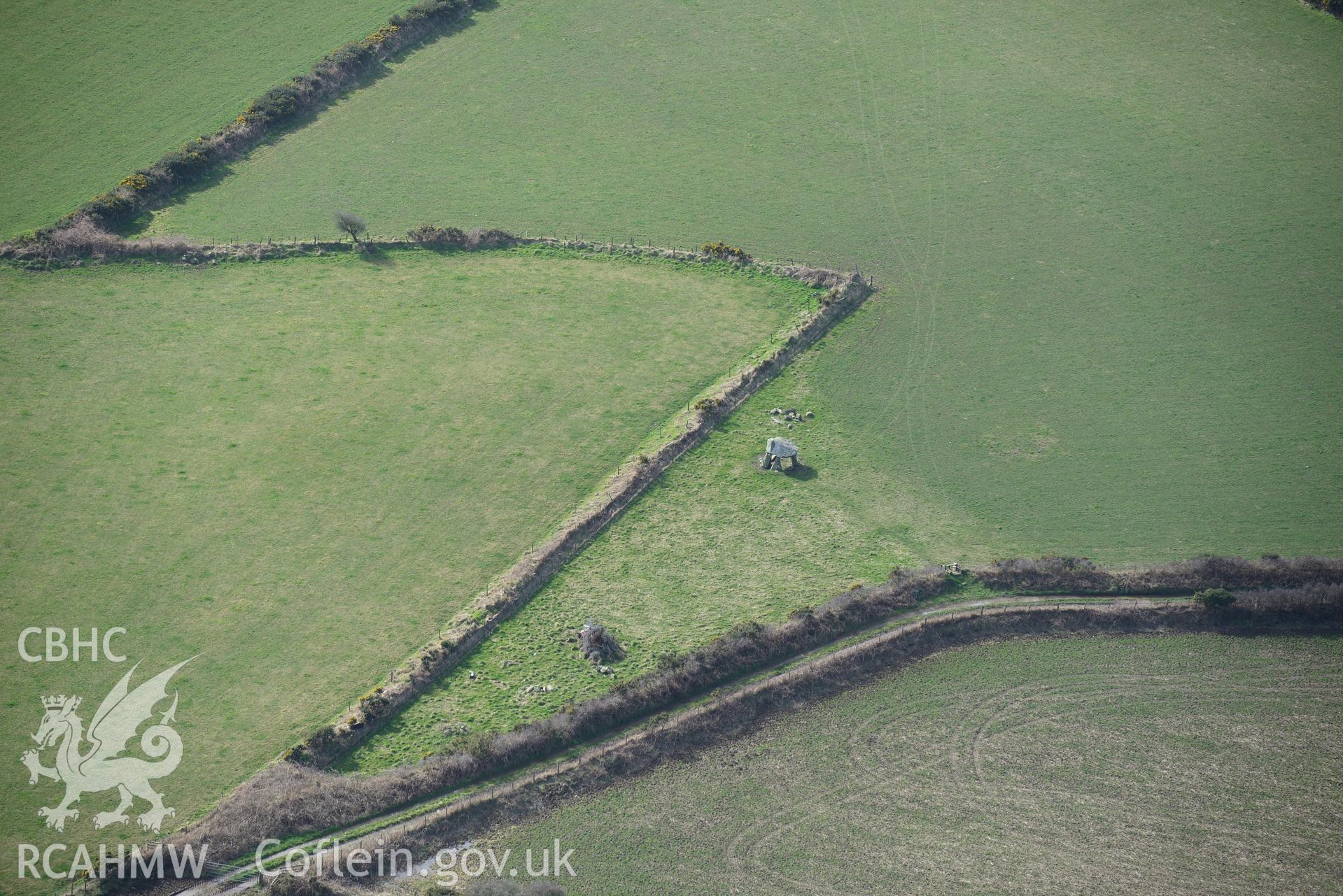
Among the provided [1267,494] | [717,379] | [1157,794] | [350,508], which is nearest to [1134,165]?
[1267,494]

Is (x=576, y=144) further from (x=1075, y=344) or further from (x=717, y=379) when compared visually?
(x=1075, y=344)

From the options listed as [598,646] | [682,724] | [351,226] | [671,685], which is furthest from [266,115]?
[682,724]

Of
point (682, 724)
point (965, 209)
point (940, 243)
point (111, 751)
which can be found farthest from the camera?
point (965, 209)

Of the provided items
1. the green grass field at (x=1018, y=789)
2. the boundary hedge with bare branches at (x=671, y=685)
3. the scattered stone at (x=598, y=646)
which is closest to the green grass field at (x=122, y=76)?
the boundary hedge with bare branches at (x=671, y=685)

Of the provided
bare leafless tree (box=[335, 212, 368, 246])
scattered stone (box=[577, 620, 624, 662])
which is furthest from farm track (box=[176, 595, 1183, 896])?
bare leafless tree (box=[335, 212, 368, 246])

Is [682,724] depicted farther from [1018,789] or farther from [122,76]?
[122,76]

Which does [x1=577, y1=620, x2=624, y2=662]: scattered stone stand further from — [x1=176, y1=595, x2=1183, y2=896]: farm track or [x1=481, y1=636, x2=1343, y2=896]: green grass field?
[x1=481, y1=636, x2=1343, y2=896]: green grass field

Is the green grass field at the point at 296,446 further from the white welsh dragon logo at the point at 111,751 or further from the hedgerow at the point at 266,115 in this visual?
the hedgerow at the point at 266,115
